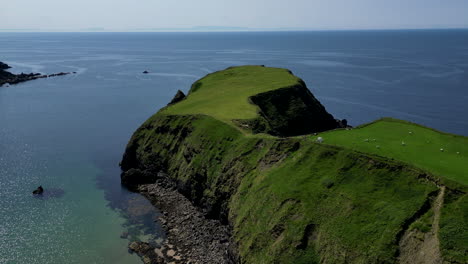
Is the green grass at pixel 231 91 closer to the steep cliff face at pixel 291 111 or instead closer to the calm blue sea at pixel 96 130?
the steep cliff face at pixel 291 111

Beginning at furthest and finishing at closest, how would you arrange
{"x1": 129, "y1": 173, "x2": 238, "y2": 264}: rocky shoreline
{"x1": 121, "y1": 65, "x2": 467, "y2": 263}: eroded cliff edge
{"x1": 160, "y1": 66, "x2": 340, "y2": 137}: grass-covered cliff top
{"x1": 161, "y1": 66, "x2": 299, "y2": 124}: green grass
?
{"x1": 161, "y1": 66, "x2": 299, "y2": 124}: green grass
{"x1": 160, "y1": 66, "x2": 340, "y2": 137}: grass-covered cliff top
{"x1": 129, "y1": 173, "x2": 238, "y2": 264}: rocky shoreline
{"x1": 121, "y1": 65, "x2": 467, "y2": 263}: eroded cliff edge

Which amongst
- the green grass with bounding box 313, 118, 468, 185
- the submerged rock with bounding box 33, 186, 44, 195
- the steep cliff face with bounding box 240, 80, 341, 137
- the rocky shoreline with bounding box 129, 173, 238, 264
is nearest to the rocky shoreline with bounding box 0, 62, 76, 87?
the submerged rock with bounding box 33, 186, 44, 195

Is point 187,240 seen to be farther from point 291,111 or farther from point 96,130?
point 96,130

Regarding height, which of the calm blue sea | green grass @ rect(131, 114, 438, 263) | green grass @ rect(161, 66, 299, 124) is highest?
green grass @ rect(161, 66, 299, 124)

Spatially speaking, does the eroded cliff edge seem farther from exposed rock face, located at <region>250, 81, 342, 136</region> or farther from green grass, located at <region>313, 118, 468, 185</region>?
exposed rock face, located at <region>250, 81, 342, 136</region>

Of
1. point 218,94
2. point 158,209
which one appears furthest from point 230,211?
point 218,94

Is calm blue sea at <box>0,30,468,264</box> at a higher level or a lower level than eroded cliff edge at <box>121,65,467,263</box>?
lower

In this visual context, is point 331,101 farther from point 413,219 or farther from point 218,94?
point 413,219

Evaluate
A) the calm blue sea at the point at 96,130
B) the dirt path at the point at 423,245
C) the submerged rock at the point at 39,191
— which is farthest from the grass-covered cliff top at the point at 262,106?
the dirt path at the point at 423,245
